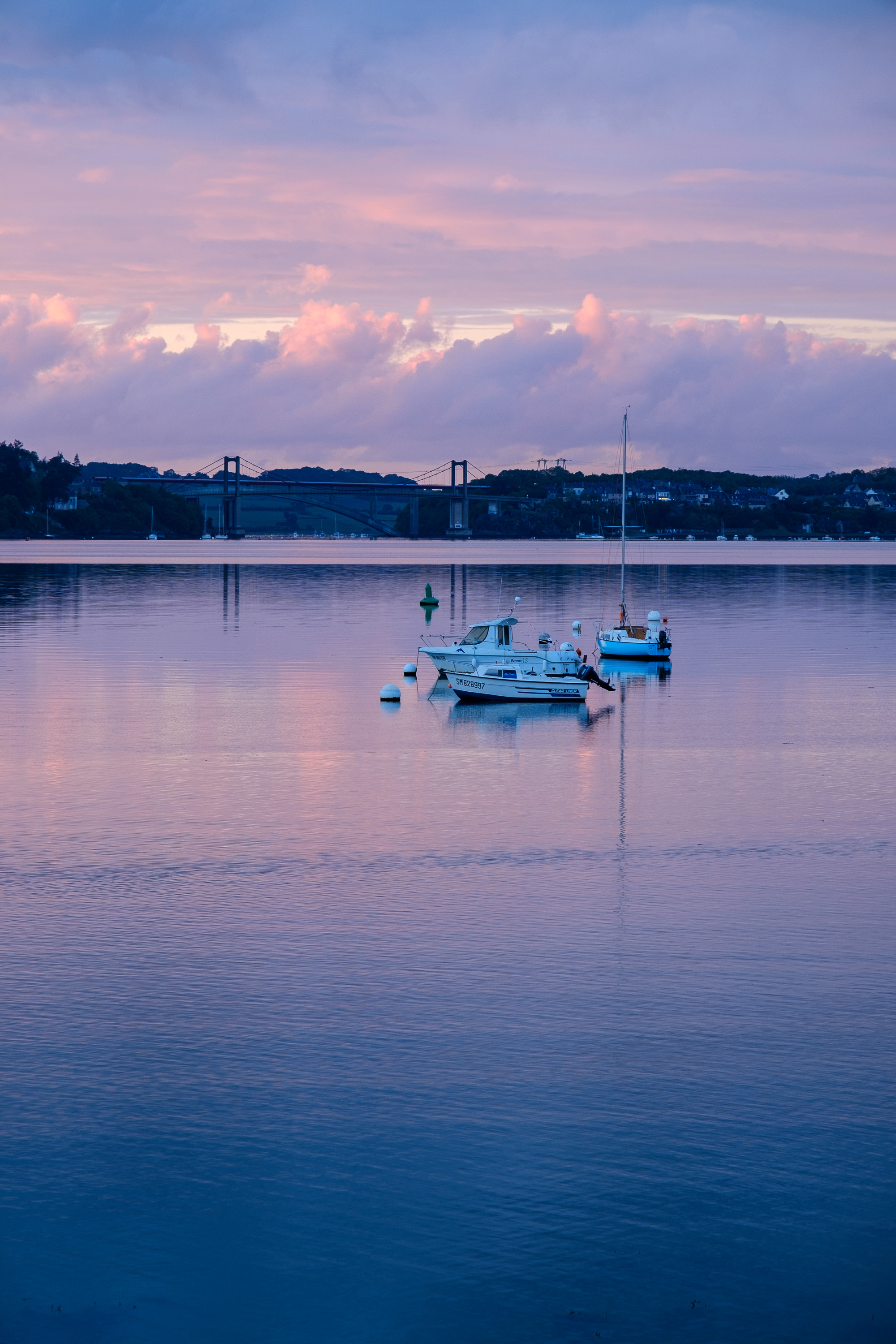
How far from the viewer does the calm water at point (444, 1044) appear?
468 inches

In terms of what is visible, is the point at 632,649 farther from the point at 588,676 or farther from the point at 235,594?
the point at 235,594

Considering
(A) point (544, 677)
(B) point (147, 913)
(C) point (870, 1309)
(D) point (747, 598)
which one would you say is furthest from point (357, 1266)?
(D) point (747, 598)

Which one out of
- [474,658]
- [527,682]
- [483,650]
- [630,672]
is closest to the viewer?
[527,682]

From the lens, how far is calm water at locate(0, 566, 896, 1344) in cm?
1188

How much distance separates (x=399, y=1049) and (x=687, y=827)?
13658 millimetres

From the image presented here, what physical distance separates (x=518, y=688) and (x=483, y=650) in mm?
3644

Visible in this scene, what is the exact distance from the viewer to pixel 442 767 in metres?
36.3

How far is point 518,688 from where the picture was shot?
50812 mm

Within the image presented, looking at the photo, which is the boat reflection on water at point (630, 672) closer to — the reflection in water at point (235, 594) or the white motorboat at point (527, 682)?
the white motorboat at point (527, 682)

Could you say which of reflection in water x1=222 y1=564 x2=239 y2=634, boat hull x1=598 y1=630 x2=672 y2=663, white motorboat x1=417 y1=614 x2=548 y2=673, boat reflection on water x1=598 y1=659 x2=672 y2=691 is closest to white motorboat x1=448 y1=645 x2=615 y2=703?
white motorboat x1=417 y1=614 x2=548 y2=673

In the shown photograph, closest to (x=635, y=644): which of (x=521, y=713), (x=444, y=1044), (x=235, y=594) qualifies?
(x=521, y=713)

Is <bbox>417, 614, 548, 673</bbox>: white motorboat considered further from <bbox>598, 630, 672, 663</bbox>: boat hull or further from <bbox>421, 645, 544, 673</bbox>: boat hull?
<bbox>598, 630, 672, 663</bbox>: boat hull

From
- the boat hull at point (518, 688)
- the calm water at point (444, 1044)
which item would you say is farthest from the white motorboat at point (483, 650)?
the calm water at point (444, 1044)

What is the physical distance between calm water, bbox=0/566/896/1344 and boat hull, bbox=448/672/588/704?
37.7 feet
